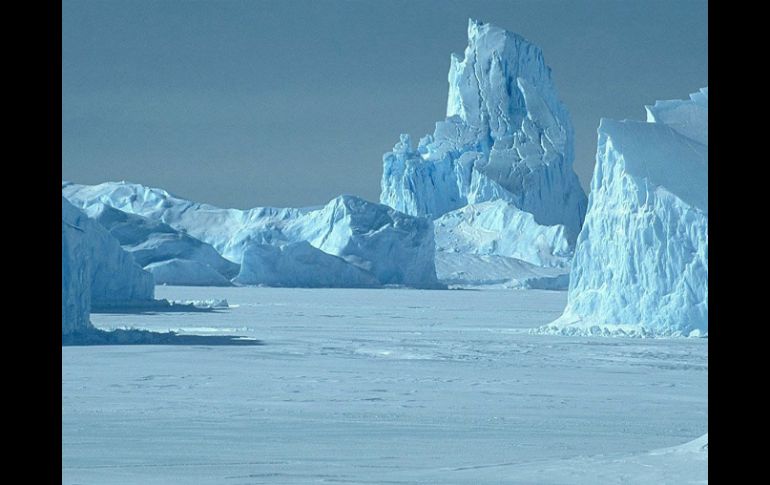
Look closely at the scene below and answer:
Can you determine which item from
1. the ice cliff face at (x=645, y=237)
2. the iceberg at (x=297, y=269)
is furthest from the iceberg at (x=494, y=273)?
the ice cliff face at (x=645, y=237)

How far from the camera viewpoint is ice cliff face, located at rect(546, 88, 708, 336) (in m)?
17.1

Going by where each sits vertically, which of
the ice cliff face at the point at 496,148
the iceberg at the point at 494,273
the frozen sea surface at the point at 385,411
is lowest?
the frozen sea surface at the point at 385,411

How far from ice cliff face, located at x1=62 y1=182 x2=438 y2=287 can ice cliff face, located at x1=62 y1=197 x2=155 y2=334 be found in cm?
1763

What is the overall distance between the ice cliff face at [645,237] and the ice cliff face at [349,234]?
28.4 m

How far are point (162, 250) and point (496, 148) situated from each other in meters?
24.6

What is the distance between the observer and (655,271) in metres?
17.5

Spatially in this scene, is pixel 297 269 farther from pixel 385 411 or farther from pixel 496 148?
pixel 385 411

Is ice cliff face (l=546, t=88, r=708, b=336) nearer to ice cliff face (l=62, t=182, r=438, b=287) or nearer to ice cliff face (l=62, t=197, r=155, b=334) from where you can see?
ice cliff face (l=62, t=197, r=155, b=334)

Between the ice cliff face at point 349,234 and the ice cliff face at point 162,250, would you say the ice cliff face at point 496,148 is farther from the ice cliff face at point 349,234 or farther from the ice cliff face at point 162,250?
the ice cliff face at point 162,250

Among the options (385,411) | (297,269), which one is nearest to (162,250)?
(297,269)

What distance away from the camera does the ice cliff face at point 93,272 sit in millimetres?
14812

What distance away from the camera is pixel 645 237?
58.3 ft
